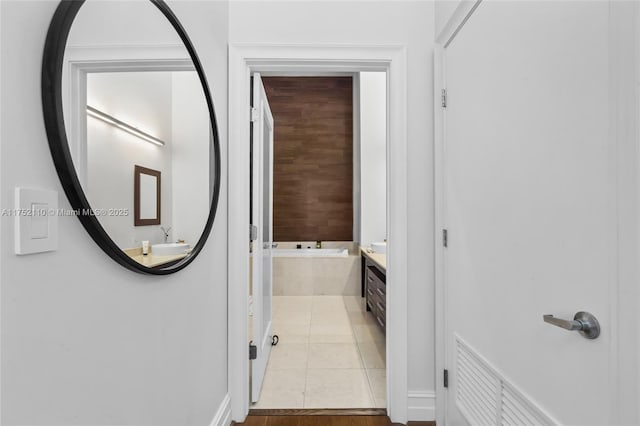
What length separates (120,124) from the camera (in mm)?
883

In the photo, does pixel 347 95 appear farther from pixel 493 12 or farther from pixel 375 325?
pixel 493 12

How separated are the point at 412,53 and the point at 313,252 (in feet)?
11.1

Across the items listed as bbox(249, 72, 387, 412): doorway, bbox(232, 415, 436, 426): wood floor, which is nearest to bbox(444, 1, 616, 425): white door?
bbox(232, 415, 436, 426): wood floor

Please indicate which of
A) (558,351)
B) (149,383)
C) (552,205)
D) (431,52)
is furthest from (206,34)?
(558,351)

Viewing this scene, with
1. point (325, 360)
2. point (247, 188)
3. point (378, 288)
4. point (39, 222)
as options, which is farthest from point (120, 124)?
point (378, 288)

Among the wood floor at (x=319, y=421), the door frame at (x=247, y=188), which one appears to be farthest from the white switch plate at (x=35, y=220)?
the wood floor at (x=319, y=421)

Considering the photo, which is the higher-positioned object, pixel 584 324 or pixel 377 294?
pixel 584 324

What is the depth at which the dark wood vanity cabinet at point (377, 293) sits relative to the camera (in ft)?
9.09

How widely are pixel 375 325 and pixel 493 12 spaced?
9.07ft

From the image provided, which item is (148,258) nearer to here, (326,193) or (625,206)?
(625,206)

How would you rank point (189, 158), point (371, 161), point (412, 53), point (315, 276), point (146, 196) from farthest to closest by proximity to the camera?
point (371, 161), point (315, 276), point (412, 53), point (189, 158), point (146, 196)

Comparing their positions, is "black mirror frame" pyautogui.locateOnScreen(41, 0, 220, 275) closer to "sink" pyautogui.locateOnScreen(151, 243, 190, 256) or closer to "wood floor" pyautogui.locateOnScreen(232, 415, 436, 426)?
"sink" pyautogui.locateOnScreen(151, 243, 190, 256)

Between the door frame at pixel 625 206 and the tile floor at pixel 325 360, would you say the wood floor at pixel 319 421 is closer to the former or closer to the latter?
the tile floor at pixel 325 360

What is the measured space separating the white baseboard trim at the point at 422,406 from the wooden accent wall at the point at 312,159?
10.8 ft
